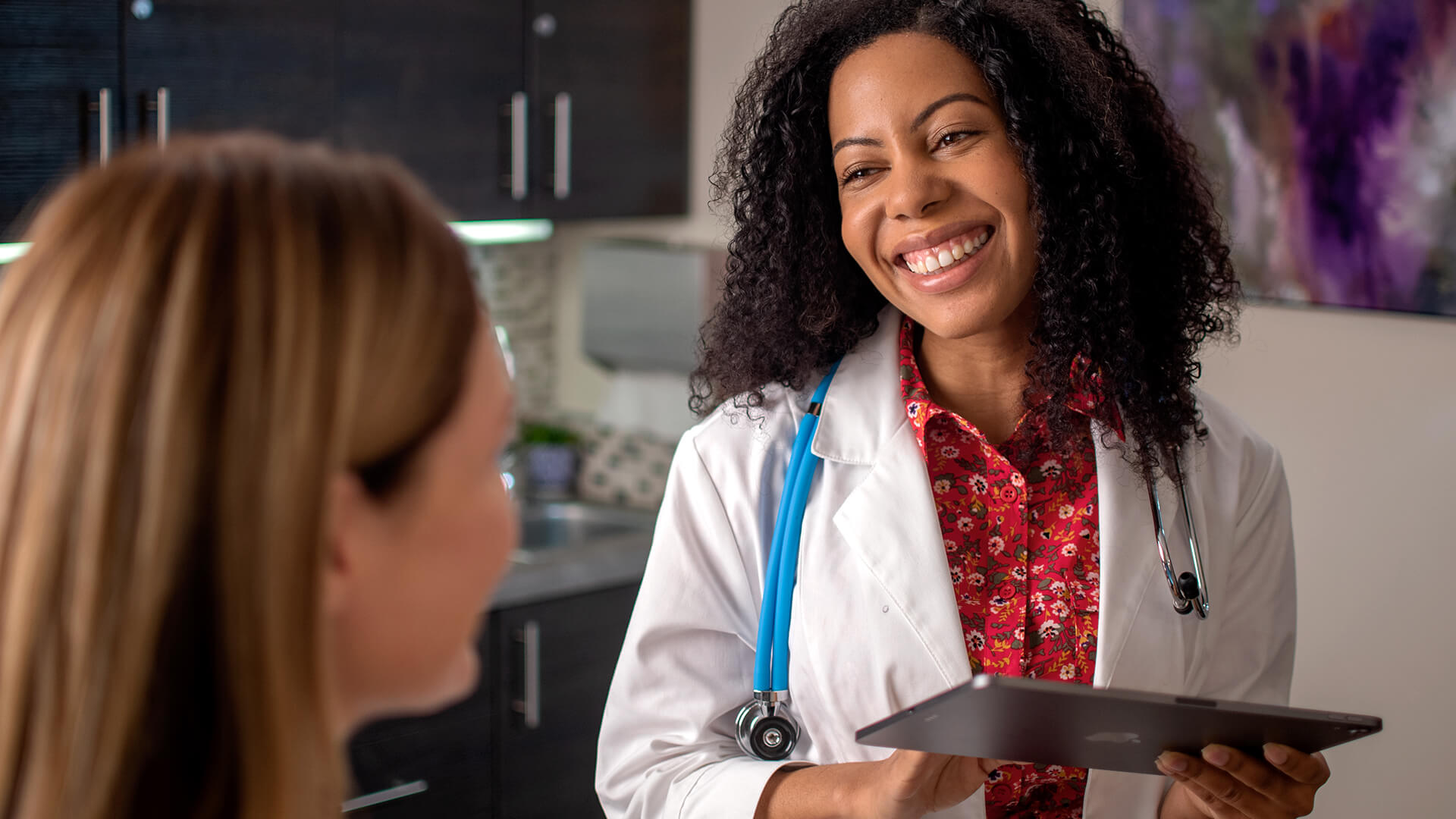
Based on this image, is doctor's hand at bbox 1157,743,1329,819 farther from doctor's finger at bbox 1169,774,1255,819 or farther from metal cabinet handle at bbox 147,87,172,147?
metal cabinet handle at bbox 147,87,172,147

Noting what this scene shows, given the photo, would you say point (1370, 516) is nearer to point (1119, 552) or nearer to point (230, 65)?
point (1119, 552)

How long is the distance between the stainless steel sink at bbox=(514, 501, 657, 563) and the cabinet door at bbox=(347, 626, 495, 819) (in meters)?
0.58

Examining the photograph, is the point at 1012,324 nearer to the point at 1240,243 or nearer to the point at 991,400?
the point at 991,400

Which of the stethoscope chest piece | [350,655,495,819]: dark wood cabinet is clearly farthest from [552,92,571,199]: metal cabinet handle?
the stethoscope chest piece

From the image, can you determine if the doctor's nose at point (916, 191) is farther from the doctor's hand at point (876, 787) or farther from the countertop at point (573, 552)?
the countertop at point (573, 552)

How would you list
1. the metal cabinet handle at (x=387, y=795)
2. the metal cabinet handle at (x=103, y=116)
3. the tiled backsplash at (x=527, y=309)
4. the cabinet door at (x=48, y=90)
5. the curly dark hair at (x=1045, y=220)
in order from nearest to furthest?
the curly dark hair at (x=1045, y=220) < the cabinet door at (x=48, y=90) < the metal cabinet handle at (x=103, y=116) < the metal cabinet handle at (x=387, y=795) < the tiled backsplash at (x=527, y=309)

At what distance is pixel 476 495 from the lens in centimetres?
75

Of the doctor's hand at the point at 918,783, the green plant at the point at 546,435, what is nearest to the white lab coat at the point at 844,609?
the doctor's hand at the point at 918,783

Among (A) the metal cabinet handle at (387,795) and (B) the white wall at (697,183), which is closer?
(A) the metal cabinet handle at (387,795)

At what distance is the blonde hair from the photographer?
0.61 m

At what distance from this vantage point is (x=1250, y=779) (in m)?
1.24

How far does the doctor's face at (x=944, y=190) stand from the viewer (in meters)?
1.44

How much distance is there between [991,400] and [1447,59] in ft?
3.63

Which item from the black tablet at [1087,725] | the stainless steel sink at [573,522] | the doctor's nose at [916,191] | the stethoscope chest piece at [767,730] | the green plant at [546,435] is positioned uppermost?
the doctor's nose at [916,191]
